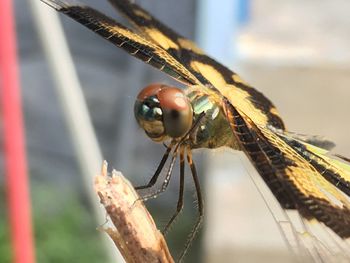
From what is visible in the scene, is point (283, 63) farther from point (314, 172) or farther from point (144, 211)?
point (144, 211)

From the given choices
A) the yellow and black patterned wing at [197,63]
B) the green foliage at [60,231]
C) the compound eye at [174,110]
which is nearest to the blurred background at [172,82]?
the green foliage at [60,231]

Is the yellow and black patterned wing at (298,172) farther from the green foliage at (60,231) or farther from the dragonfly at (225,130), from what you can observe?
the green foliage at (60,231)

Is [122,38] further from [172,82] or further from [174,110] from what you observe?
[172,82]

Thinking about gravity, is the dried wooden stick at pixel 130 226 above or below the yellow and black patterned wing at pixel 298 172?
below

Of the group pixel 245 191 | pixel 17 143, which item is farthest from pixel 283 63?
pixel 17 143

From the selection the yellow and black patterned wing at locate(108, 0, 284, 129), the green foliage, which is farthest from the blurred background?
the yellow and black patterned wing at locate(108, 0, 284, 129)
